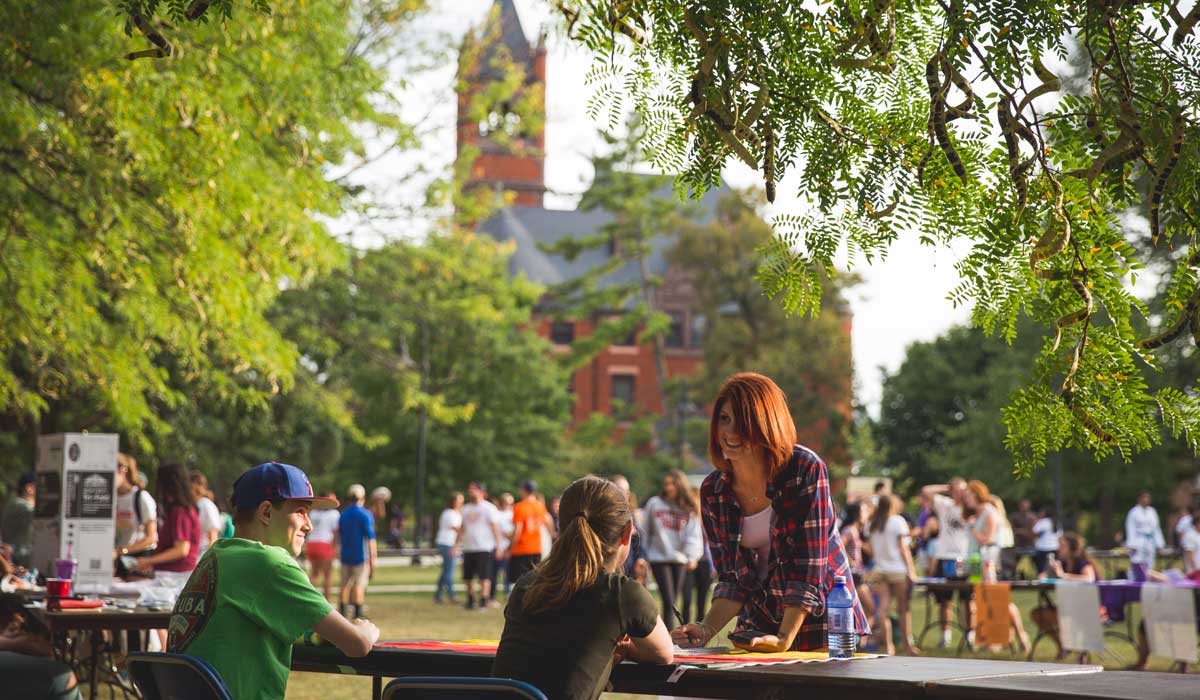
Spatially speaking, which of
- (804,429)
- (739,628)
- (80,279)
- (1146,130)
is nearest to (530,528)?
(80,279)

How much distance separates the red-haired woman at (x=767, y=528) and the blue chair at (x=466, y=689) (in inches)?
50.6

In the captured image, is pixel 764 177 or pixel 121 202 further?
pixel 121 202

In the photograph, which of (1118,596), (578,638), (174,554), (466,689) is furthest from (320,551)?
(466,689)

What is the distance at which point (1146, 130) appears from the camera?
3.94 metres

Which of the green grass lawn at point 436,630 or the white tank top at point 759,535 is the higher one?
the white tank top at point 759,535

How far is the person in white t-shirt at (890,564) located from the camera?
1648 centimetres

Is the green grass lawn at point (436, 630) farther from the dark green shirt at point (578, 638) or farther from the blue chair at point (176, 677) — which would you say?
the blue chair at point (176, 677)

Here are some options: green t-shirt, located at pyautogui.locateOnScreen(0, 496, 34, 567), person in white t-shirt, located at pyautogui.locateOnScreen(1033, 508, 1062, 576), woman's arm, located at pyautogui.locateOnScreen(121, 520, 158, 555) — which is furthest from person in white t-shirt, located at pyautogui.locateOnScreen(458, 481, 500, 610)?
woman's arm, located at pyautogui.locateOnScreen(121, 520, 158, 555)

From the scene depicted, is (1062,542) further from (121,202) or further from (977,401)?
(977,401)

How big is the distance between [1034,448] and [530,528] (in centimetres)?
1733

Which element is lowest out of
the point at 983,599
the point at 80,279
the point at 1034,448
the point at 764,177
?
the point at 983,599

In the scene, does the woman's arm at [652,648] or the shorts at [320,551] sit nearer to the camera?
the woman's arm at [652,648]

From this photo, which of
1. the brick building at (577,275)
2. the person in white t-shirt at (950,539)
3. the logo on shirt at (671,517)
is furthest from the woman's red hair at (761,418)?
the brick building at (577,275)

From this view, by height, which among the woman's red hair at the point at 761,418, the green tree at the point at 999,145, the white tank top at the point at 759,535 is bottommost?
the white tank top at the point at 759,535
